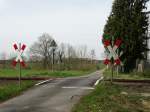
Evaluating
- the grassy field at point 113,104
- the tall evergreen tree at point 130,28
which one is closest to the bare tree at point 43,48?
the tall evergreen tree at point 130,28

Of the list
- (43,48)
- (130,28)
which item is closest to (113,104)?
(130,28)

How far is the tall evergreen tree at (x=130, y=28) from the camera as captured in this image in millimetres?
44125

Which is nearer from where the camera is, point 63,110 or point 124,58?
point 63,110

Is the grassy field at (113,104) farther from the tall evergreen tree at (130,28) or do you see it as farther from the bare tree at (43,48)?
the bare tree at (43,48)

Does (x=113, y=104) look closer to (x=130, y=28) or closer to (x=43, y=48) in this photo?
(x=130, y=28)

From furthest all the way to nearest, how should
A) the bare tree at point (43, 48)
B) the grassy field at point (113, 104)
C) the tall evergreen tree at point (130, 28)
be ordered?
the bare tree at point (43, 48) < the tall evergreen tree at point (130, 28) < the grassy field at point (113, 104)

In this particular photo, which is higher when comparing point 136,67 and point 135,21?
point 135,21

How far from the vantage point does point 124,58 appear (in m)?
44.6

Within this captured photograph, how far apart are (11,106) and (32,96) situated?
9.34 feet

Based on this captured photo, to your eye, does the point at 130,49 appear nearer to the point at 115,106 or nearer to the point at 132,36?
the point at 132,36

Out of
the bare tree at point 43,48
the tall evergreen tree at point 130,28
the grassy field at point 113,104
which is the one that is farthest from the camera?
the bare tree at point 43,48

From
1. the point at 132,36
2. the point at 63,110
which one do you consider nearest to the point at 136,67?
the point at 132,36

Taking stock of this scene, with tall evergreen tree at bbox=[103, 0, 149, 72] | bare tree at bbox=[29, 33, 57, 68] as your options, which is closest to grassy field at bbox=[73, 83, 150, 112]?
tall evergreen tree at bbox=[103, 0, 149, 72]

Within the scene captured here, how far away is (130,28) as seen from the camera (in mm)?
44344
